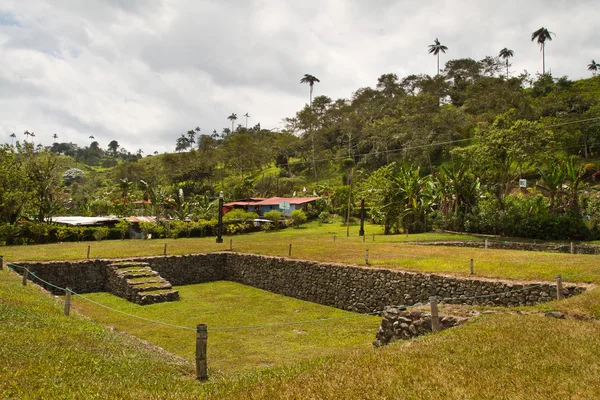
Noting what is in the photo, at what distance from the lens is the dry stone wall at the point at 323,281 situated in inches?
509

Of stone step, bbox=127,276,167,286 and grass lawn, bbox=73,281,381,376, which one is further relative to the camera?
stone step, bbox=127,276,167,286

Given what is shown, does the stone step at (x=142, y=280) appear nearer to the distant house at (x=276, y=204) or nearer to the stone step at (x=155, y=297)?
the stone step at (x=155, y=297)

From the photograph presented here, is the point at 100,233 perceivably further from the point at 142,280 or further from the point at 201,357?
the point at 201,357

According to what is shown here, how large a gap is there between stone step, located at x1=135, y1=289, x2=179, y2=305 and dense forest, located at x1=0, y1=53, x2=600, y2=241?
16255 millimetres

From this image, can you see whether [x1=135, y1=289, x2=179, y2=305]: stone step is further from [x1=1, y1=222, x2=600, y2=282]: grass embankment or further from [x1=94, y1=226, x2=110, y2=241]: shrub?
[x1=94, y1=226, x2=110, y2=241]: shrub

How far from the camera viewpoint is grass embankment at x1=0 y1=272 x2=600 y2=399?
5.18 m

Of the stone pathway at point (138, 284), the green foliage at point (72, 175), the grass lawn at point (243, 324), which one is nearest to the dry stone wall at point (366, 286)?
the grass lawn at point (243, 324)

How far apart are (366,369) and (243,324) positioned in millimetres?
9156

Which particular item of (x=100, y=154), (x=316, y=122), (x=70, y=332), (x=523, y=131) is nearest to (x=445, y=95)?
(x=316, y=122)

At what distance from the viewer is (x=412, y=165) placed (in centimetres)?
3850

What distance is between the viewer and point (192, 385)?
20.7 ft

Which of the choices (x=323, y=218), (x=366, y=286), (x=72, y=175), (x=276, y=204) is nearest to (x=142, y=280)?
(x=366, y=286)

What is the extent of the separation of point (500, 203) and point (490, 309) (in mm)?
23416

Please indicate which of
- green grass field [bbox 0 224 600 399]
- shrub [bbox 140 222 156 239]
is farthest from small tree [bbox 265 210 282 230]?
green grass field [bbox 0 224 600 399]
